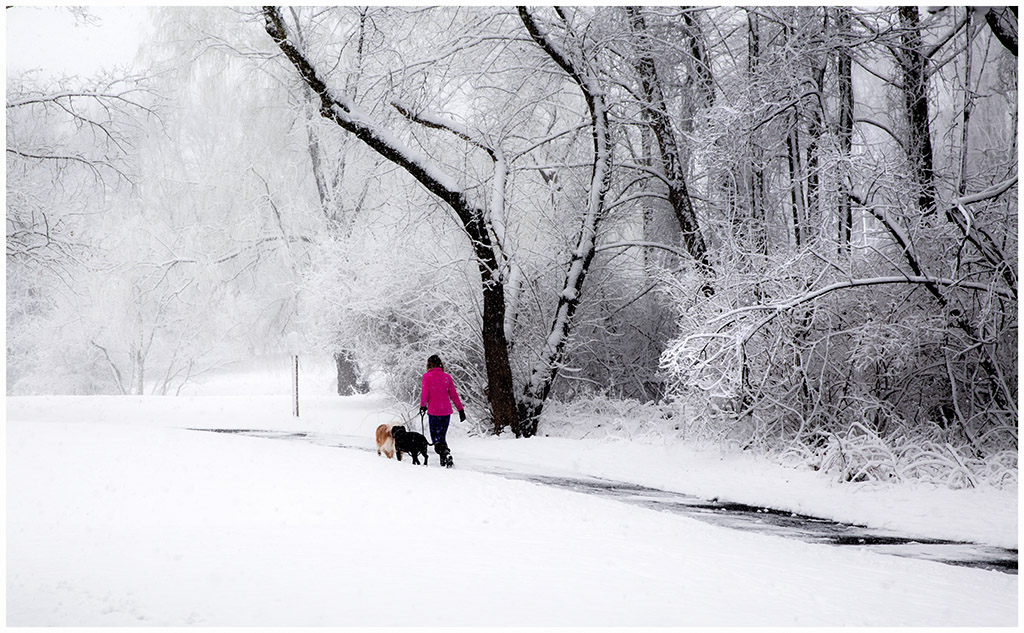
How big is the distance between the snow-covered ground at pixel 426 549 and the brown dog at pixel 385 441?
0.58 m

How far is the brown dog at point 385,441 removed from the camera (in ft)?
35.6

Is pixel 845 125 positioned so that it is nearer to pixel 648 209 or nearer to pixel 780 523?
pixel 648 209

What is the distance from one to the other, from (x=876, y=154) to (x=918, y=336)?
2639 millimetres

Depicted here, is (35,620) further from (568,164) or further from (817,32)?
(568,164)

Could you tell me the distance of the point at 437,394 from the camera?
1055cm

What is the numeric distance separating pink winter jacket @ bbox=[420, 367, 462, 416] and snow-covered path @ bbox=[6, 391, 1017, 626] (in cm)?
123

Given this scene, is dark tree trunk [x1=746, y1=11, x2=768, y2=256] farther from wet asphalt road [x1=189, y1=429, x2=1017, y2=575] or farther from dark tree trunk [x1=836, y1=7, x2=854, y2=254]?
wet asphalt road [x1=189, y1=429, x2=1017, y2=575]

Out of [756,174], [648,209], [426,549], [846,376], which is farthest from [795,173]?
[426,549]

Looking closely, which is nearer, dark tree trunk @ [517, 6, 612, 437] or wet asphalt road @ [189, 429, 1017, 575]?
wet asphalt road @ [189, 429, 1017, 575]

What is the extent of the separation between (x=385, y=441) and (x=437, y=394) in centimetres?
114

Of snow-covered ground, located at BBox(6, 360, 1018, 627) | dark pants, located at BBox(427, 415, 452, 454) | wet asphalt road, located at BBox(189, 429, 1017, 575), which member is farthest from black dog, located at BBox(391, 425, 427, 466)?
wet asphalt road, located at BBox(189, 429, 1017, 575)

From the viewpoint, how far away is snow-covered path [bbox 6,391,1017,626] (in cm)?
452

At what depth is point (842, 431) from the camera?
10.8 m

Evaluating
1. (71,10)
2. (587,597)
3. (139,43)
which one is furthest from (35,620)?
(139,43)
